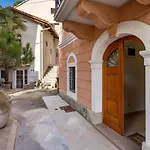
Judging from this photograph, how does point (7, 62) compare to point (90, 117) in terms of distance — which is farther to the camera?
point (7, 62)

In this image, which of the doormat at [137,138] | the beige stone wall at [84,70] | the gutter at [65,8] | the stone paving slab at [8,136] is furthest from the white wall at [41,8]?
the doormat at [137,138]

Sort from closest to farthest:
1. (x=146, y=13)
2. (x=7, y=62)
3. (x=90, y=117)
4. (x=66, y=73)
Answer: (x=146, y=13) → (x=90, y=117) → (x=66, y=73) → (x=7, y=62)

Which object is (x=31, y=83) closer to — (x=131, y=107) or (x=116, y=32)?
(x=131, y=107)

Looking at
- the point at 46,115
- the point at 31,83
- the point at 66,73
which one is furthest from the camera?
the point at 31,83

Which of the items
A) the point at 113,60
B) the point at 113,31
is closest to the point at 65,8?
the point at 113,31

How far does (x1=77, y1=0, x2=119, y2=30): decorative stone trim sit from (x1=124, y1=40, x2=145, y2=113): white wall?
8.39 feet

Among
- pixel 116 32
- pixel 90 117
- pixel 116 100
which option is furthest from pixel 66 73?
pixel 116 32

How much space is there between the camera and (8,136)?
4051 millimetres

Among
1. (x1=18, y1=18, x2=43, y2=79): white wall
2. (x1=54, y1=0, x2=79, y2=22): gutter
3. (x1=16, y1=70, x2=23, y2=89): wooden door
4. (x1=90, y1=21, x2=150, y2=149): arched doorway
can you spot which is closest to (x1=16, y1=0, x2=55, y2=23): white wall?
(x1=18, y1=18, x2=43, y2=79): white wall

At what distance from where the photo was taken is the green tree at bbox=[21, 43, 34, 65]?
14.5 metres

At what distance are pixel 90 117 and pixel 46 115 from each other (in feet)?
6.14

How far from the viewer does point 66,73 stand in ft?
26.7

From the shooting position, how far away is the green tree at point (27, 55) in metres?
14.5

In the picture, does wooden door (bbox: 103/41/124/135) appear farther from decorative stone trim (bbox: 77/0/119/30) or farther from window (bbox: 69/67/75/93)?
window (bbox: 69/67/75/93)
